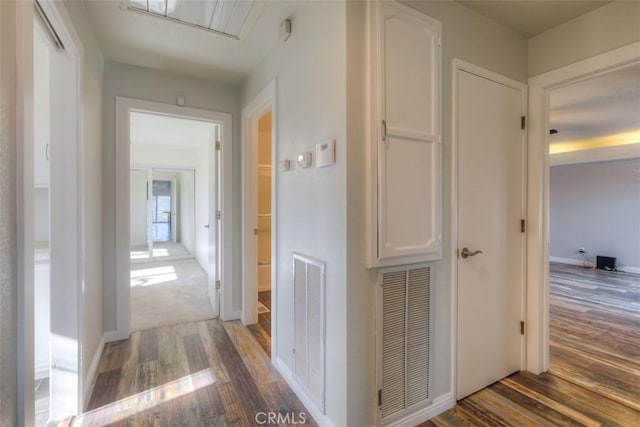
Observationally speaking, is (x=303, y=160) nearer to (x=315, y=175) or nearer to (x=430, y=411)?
(x=315, y=175)

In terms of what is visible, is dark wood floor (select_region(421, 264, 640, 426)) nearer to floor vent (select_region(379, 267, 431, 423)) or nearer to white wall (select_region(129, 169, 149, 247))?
floor vent (select_region(379, 267, 431, 423))

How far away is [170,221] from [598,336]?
9.36m

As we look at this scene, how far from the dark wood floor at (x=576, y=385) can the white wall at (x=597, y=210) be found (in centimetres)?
318

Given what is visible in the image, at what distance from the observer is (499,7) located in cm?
184

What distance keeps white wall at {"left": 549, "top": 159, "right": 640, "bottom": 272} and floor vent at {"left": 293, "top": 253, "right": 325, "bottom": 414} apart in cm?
701

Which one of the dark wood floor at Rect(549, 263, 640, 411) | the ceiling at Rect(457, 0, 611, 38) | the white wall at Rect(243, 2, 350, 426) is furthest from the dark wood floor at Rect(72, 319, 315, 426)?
the ceiling at Rect(457, 0, 611, 38)

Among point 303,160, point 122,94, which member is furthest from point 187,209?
point 303,160

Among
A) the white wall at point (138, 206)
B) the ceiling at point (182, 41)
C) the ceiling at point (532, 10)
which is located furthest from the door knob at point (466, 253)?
the white wall at point (138, 206)

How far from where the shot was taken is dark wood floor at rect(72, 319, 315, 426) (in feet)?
5.65

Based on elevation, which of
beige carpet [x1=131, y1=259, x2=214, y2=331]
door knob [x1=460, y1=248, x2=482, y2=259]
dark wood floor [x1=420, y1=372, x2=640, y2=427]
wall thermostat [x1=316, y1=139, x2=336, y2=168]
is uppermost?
wall thermostat [x1=316, y1=139, x2=336, y2=168]

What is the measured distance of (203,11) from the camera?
1.88m

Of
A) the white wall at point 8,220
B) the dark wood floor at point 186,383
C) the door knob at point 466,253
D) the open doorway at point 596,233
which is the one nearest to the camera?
the white wall at point 8,220

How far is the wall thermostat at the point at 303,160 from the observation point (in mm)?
1772

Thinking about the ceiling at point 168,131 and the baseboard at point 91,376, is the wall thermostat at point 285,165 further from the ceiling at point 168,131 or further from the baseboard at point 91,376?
the ceiling at point 168,131
